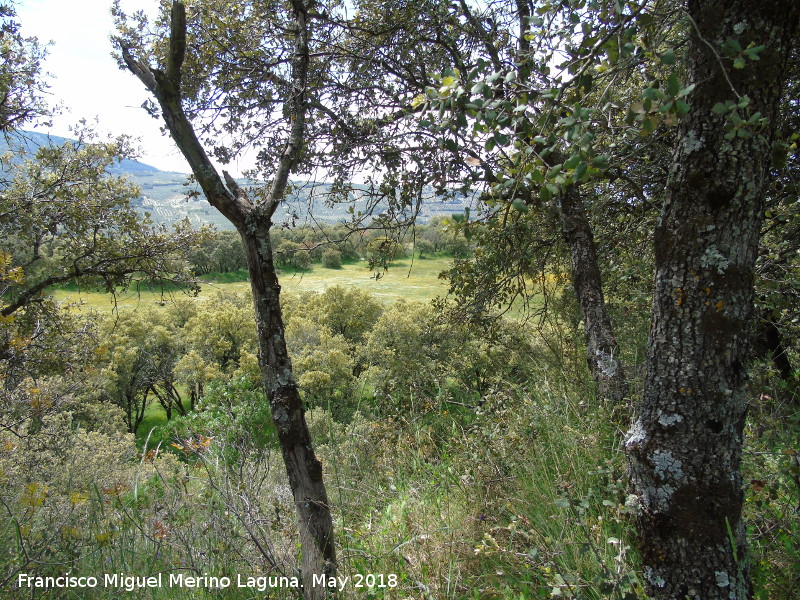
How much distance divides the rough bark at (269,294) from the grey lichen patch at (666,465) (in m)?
2.07

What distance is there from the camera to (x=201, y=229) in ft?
30.5

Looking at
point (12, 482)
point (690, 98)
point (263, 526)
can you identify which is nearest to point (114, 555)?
point (263, 526)

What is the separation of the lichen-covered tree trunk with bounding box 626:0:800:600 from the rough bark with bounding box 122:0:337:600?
205 centimetres

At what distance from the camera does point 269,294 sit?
10.5ft

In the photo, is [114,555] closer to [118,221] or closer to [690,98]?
[690,98]

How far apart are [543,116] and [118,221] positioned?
30.0 ft

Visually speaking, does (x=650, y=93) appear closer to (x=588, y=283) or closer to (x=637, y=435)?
(x=637, y=435)

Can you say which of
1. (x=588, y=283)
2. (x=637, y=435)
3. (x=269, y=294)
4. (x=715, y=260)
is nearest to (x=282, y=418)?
(x=269, y=294)

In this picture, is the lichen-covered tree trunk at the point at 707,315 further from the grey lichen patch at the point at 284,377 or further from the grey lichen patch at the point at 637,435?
the grey lichen patch at the point at 284,377

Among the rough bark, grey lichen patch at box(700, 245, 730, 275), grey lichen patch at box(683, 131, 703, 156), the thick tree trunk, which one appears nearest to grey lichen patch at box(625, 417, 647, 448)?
grey lichen patch at box(700, 245, 730, 275)

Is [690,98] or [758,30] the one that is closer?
[758,30]

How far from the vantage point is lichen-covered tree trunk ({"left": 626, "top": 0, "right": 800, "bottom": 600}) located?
166 centimetres

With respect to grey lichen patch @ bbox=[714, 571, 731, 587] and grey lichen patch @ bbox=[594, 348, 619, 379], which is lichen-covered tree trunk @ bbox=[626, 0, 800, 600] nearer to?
grey lichen patch @ bbox=[714, 571, 731, 587]

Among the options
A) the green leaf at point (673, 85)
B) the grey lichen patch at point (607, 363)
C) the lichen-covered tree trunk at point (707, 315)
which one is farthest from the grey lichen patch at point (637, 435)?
the grey lichen patch at point (607, 363)
